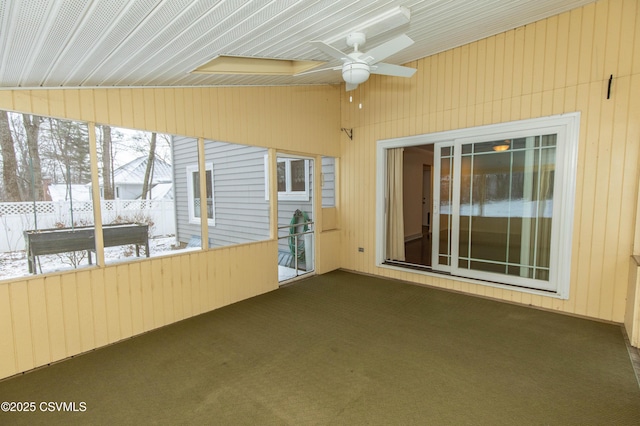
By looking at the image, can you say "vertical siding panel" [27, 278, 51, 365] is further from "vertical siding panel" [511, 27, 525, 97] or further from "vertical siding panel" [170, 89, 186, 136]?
"vertical siding panel" [511, 27, 525, 97]

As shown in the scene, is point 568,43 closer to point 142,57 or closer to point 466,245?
point 466,245

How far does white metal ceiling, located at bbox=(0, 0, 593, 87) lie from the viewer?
5.12 ft

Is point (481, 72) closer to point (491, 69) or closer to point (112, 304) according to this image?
point (491, 69)

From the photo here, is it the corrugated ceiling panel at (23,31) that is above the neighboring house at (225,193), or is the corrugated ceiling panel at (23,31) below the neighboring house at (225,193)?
above

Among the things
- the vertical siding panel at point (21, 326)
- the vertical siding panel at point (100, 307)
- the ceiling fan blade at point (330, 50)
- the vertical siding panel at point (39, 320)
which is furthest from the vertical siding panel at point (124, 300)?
the ceiling fan blade at point (330, 50)

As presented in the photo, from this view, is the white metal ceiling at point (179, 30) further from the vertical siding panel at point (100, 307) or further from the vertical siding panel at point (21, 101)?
the vertical siding panel at point (100, 307)

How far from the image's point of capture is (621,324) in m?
3.23

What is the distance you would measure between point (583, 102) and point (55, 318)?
5768 mm

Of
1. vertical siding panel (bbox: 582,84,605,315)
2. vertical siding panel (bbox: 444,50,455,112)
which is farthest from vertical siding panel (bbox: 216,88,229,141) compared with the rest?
Result: vertical siding panel (bbox: 582,84,605,315)

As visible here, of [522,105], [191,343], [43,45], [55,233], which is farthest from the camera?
[522,105]

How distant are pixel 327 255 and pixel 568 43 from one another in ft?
14.3

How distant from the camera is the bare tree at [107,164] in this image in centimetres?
293

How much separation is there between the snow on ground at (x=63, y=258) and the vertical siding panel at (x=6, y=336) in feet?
0.51

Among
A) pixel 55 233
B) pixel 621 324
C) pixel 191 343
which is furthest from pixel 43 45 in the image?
pixel 621 324
